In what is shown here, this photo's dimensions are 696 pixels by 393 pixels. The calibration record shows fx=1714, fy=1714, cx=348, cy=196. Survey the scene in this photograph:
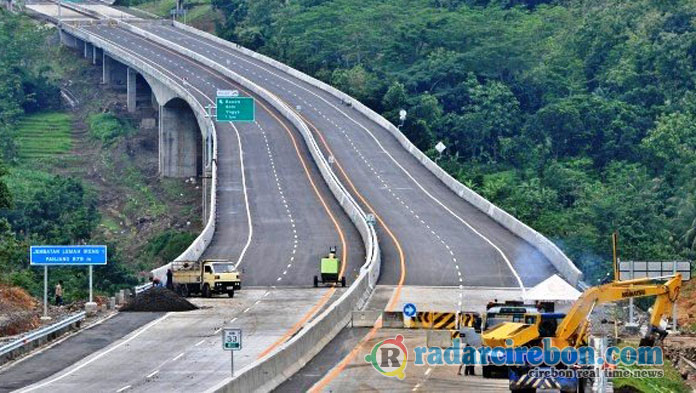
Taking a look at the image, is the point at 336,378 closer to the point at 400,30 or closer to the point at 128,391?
the point at 128,391

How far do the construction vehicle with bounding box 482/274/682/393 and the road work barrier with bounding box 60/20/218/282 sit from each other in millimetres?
32820

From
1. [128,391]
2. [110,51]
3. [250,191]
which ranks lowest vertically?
[128,391]

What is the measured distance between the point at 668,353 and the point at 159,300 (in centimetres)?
2217

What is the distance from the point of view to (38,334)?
60.4 metres

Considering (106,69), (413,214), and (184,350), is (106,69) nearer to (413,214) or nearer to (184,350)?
(413,214)

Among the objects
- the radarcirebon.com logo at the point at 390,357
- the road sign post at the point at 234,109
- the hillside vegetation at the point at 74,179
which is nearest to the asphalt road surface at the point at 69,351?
the radarcirebon.com logo at the point at 390,357

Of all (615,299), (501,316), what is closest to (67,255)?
(501,316)

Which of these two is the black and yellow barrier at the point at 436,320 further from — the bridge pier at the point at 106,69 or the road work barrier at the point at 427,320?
the bridge pier at the point at 106,69

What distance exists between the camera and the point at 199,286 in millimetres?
76375

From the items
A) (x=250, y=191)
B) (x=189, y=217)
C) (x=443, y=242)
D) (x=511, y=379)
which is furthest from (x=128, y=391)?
(x=189, y=217)

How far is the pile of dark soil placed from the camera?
70.1m

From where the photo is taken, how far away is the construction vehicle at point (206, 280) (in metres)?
75.9

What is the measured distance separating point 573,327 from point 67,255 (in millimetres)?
28202

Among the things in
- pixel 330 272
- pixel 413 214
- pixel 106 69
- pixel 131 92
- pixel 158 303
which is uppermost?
pixel 106 69
